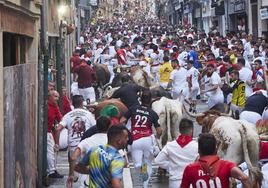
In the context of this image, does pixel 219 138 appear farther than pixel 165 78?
No

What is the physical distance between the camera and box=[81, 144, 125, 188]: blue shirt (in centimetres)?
873

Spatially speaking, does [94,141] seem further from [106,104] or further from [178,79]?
[178,79]

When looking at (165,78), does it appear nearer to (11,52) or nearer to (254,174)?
(11,52)

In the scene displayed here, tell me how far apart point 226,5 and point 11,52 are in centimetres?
4895

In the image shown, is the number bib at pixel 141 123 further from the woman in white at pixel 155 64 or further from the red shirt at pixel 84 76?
the woman in white at pixel 155 64

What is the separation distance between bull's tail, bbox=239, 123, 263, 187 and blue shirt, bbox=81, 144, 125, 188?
1587mm

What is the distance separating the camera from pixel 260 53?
28531 mm

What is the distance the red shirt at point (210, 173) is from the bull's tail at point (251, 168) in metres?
1.33

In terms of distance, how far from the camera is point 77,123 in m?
13.2

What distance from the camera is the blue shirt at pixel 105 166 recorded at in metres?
8.73

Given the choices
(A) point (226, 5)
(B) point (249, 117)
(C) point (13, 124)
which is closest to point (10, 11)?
(C) point (13, 124)

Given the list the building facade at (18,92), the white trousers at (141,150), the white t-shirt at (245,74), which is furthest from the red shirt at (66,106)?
the white t-shirt at (245,74)

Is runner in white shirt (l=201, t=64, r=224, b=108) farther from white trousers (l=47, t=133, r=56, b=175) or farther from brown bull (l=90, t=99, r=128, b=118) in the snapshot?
white trousers (l=47, t=133, r=56, b=175)

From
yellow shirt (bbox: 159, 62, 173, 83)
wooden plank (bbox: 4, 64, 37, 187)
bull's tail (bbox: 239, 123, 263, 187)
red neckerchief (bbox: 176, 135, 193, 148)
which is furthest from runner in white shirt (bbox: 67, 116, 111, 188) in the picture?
yellow shirt (bbox: 159, 62, 173, 83)
